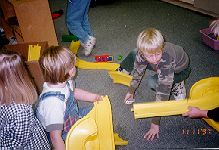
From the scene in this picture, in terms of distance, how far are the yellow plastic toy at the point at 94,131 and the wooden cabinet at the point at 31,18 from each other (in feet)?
3.79

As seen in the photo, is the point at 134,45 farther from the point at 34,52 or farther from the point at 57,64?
the point at 57,64

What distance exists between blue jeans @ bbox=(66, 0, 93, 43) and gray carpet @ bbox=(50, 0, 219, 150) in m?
0.17

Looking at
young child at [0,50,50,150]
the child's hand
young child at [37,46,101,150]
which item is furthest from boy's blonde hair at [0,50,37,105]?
the child's hand

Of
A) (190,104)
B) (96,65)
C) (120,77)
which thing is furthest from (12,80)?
(96,65)

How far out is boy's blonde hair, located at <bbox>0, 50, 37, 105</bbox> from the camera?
1.06 metres

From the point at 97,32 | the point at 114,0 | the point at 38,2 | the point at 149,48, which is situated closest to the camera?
the point at 149,48

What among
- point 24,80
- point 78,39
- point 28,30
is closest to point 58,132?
point 24,80

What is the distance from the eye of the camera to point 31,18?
2191mm

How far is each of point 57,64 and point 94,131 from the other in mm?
307

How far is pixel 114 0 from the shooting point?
3.47 meters

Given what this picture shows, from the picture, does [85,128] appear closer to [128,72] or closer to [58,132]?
[58,132]

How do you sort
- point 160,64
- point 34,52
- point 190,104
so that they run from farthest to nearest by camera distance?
point 34,52 < point 160,64 < point 190,104

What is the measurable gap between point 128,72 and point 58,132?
92 cm

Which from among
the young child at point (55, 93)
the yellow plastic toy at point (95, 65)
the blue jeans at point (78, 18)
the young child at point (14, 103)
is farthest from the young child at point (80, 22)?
the young child at point (14, 103)
